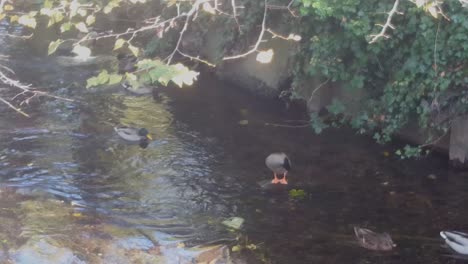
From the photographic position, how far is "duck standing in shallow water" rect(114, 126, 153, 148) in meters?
10.4

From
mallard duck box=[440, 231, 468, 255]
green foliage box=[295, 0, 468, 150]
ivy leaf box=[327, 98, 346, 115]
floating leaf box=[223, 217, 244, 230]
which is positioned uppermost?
green foliage box=[295, 0, 468, 150]

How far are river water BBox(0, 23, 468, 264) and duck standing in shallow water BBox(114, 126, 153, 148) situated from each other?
0.13 metres

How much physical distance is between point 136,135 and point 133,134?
50 millimetres

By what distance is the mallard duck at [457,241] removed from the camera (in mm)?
7238

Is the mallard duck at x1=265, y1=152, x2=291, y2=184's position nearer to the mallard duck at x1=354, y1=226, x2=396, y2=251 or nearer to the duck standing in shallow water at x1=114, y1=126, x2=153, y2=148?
the mallard duck at x1=354, y1=226, x2=396, y2=251

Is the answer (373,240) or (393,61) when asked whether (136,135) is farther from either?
(373,240)

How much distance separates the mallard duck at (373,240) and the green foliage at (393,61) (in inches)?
87.9

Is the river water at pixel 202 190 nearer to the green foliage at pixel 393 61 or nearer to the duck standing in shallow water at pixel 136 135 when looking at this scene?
the duck standing in shallow water at pixel 136 135

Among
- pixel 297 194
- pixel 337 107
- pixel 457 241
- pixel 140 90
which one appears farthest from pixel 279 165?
pixel 140 90

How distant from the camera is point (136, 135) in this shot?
10469mm

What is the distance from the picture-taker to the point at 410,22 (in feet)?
28.2

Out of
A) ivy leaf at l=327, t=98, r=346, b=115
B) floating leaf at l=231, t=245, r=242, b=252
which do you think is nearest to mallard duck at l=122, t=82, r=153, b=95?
ivy leaf at l=327, t=98, r=346, b=115

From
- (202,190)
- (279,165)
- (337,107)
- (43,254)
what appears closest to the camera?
(43,254)

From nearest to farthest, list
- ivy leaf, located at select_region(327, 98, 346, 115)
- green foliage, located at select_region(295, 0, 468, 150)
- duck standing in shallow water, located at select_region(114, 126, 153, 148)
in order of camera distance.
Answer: green foliage, located at select_region(295, 0, 468, 150)
ivy leaf, located at select_region(327, 98, 346, 115)
duck standing in shallow water, located at select_region(114, 126, 153, 148)
